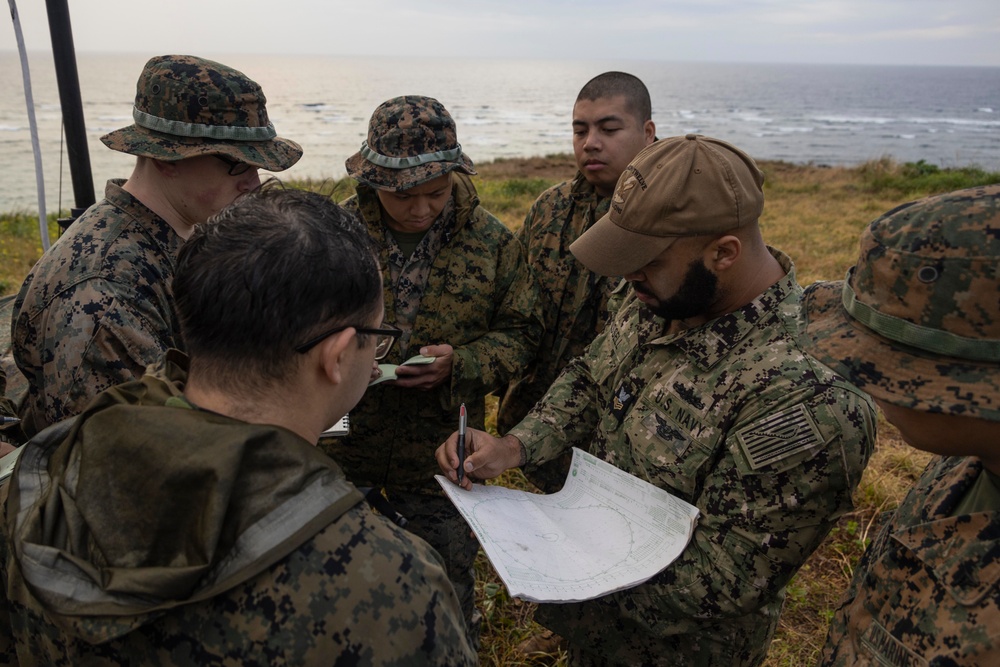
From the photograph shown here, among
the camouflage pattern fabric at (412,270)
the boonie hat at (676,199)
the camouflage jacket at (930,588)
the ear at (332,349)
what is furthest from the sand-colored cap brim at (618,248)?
the camouflage pattern fabric at (412,270)

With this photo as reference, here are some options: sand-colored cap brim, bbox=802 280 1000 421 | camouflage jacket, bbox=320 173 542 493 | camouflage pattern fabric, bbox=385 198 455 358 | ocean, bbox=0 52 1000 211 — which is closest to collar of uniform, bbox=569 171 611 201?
camouflage jacket, bbox=320 173 542 493

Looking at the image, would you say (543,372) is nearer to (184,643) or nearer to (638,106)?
(638,106)

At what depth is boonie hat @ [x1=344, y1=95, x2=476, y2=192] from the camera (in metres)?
2.72

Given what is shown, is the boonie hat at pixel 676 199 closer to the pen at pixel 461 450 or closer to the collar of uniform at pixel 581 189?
the pen at pixel 461 450

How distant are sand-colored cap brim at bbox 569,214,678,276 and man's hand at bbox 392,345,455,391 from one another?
97cm

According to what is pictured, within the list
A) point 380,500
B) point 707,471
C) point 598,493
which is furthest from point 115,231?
point 707,471

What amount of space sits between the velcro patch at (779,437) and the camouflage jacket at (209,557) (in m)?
0.93

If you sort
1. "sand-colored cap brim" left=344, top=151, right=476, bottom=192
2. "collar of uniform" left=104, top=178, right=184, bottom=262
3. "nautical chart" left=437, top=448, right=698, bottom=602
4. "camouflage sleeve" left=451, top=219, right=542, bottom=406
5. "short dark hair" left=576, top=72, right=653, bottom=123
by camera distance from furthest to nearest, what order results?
"short dark hair" left=576, top=72, right=653, bottom=123 → "camouflage sleeve" left=451, top=219, right=542, bottom=406 → "sand-colored cap brim" left=344, top=151, right=476, bottom=192 → "collar of uniform" left=104, top=178, right=184, bottom=262 → "nautical chart" left=437, top=448, right=698, bottom=602

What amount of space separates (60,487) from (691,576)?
4.52ft

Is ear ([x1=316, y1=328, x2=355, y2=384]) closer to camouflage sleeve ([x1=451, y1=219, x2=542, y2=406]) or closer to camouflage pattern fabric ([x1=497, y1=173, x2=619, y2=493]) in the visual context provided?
camouflage sleeve ([x1=451, y1=219, x2=542, y2=406])

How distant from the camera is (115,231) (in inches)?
80.1

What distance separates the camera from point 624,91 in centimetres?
351

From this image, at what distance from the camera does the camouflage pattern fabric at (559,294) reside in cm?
334

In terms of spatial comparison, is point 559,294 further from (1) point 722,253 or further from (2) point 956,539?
(2) point 956,539
